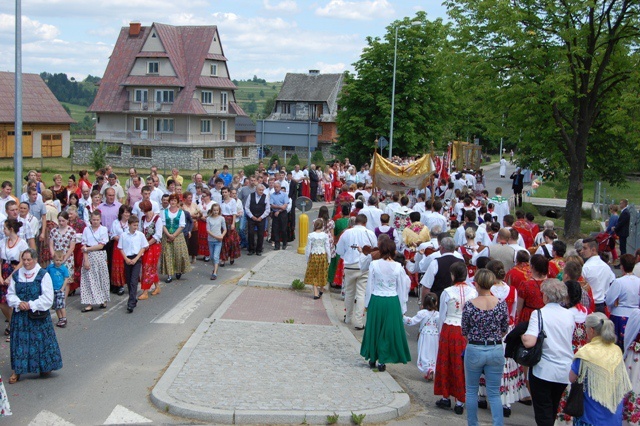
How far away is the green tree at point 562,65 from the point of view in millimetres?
22406

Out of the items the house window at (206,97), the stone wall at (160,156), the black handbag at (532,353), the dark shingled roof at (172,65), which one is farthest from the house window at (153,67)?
the black handbag at (532,353)

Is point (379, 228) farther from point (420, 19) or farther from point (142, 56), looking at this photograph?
point (142, 56)

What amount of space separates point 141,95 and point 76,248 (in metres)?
57.6

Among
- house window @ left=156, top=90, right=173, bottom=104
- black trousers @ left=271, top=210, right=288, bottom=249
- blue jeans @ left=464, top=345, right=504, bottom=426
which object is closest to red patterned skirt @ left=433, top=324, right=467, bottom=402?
blue jeans @ left=464, top=345, right=504, bottom=426

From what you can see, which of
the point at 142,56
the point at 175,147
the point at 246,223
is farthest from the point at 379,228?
the point at 142,56

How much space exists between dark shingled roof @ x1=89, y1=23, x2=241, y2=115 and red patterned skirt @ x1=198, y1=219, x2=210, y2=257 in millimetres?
49483

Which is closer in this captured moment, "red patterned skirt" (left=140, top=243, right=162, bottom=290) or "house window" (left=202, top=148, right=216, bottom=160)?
"red patterned skirt" (left=140, top=243, right=162, bottom=290)

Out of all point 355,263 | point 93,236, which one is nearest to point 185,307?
point 93,236

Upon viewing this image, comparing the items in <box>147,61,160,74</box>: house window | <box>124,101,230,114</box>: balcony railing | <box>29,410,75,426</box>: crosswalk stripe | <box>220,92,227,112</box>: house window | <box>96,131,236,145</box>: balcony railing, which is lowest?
<box>29,410,75,426</box>: crosswalk stripe

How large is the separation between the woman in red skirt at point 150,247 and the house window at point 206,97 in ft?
185

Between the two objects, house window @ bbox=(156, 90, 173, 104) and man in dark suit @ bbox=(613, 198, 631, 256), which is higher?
house window @ bbox=(156, 90, 173, 104)

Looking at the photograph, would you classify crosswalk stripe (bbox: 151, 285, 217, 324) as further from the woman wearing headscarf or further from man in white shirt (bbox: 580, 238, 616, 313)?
the woman wearing headscarf

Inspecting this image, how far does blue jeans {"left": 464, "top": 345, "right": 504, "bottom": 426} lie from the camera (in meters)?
7.41

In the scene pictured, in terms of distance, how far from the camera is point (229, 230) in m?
17.8
